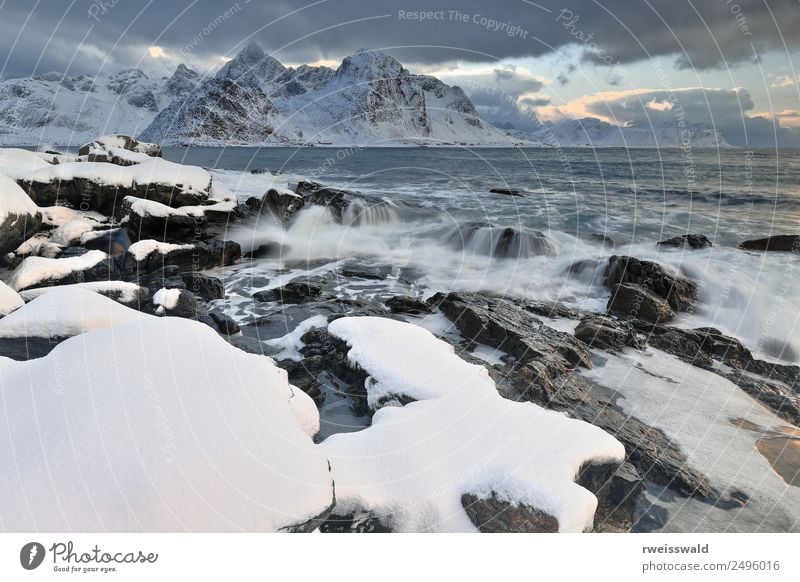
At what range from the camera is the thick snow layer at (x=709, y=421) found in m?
5.21

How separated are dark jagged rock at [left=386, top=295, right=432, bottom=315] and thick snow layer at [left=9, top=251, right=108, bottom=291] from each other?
313 inches

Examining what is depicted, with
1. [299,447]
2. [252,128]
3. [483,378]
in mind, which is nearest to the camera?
[299,447]

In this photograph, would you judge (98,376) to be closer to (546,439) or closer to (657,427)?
(546,439)

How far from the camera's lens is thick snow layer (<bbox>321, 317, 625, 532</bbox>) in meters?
3.89

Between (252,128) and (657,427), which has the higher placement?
(252,128)

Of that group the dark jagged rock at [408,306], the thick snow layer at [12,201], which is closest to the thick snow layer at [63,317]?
the dark jagged rock at [408,306]

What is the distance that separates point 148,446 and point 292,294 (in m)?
8.61

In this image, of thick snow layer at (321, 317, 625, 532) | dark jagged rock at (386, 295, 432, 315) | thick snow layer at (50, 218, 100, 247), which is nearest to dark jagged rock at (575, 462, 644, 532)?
thick snow layer at (321, 317, 625, 532)

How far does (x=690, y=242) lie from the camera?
61.0 ft

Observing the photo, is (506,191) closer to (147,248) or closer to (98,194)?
(98,194)

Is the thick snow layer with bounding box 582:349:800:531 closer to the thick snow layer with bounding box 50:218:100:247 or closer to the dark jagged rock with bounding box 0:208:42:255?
the dark jagged rock with bounding box 0:208:42:255
